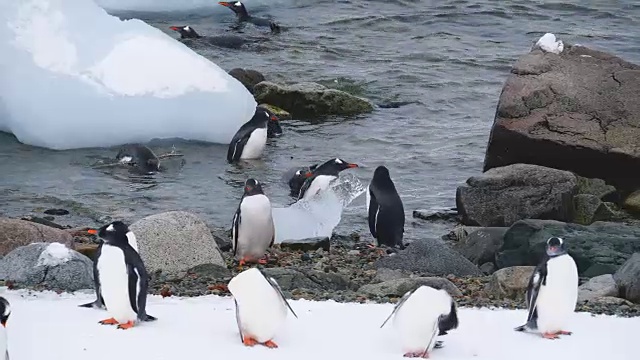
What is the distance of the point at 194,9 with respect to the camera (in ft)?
65.1

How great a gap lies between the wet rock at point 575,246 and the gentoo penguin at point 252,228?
1632 millimetres

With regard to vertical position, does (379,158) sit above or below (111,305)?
below

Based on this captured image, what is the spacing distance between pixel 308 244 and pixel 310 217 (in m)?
0.69

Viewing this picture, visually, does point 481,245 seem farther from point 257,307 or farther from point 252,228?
point 257,307

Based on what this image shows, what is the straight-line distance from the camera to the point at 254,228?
8.30 m

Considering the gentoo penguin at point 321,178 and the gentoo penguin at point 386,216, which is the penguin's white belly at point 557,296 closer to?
the gentoo penguin at point 386,216

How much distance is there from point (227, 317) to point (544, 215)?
15.2 ft

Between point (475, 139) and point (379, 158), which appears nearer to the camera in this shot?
point (379, 158)

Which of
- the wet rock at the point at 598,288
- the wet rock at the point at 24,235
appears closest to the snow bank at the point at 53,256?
the wet rock at the point at 24,235

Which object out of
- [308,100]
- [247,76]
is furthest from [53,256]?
[247,76]

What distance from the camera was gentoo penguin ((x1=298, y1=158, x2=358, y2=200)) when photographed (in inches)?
405

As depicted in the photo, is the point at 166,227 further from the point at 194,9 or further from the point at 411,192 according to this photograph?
the point at 194,9

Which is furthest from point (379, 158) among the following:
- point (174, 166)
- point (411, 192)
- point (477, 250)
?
point (477, 250)

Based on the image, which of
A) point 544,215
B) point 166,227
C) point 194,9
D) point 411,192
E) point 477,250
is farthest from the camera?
point 194,9
